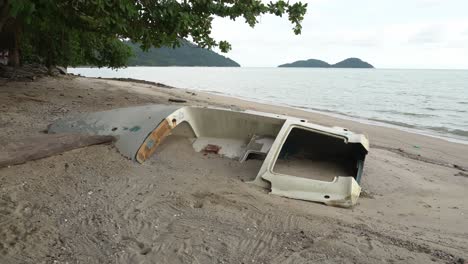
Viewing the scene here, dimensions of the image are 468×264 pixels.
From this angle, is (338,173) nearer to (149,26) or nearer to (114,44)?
(149,26)

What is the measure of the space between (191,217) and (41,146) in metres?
2.31

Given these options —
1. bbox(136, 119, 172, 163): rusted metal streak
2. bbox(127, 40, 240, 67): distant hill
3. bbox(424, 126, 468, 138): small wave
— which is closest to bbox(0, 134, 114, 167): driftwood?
bbox(136, 119, 172, 163): rusted metal streak

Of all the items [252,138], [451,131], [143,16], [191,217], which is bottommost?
[451,131]

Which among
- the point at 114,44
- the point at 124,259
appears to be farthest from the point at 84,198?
the point at 114,44

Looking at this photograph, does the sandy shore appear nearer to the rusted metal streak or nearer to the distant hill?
the rusted metal streak

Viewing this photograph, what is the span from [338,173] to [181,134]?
8.44ft

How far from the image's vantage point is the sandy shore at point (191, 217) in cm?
334

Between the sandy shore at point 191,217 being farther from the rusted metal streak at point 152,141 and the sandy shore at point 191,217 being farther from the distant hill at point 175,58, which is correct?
the distant hill at point 175,58

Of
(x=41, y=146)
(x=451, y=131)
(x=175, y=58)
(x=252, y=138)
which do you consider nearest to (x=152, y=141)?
(x=41, y=146)

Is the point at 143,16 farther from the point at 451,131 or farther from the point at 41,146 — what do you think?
the point at 451,131

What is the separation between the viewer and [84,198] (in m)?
4.17

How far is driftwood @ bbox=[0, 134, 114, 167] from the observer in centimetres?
465

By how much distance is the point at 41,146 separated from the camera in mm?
5031

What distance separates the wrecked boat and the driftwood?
0.36 meters
